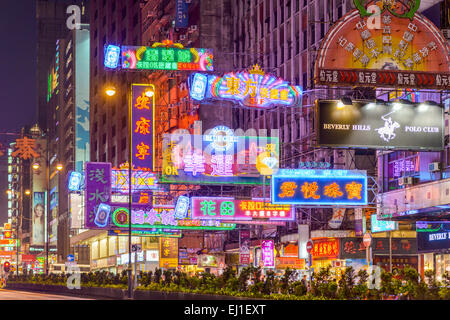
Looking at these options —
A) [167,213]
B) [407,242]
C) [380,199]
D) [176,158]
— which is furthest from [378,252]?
[167,213]

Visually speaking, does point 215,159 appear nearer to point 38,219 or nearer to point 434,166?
point 434,166

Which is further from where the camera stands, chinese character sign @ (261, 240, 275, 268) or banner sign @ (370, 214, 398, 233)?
chinese character sign @ (261, 240, 275, 268)

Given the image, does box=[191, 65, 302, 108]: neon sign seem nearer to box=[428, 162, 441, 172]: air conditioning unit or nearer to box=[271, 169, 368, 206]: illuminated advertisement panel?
box=[271, 169, 368, 206]: illuminated advertisement panel

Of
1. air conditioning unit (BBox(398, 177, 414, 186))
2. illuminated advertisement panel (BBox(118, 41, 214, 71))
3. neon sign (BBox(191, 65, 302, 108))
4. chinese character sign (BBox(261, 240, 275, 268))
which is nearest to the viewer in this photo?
air conditioning unit (BBox(398, 177, 414, 186))

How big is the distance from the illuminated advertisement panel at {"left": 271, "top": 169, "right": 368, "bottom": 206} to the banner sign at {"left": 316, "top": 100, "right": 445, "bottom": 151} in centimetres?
923

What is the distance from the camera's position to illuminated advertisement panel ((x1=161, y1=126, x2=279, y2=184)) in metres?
52.6

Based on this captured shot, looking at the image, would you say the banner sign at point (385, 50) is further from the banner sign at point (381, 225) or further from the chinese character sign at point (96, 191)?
the chinese character sign at point (96, 191)

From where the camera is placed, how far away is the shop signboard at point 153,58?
4816 centimetres

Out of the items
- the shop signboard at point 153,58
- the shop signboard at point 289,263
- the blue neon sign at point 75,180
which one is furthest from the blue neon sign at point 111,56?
the blue neon sign at point 75,180

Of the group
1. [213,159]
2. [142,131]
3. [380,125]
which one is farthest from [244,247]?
[380,125]

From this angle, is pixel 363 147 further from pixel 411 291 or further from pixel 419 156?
pixel 411 291

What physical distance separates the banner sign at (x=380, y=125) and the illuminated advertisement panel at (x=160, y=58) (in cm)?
1666

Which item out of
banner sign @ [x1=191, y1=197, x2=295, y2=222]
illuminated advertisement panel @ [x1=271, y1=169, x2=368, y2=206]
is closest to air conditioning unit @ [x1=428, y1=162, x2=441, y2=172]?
illuminated advertisement panel @ [x1=271, y1=169, x2=368, y2=206]

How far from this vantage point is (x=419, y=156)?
130ft
